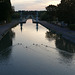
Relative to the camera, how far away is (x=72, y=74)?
10.4 m

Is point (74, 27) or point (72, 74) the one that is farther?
point (74, 27)

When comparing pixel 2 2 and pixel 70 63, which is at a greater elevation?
pixel 2 2

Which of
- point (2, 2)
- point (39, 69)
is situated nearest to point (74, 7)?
point (2, 2)

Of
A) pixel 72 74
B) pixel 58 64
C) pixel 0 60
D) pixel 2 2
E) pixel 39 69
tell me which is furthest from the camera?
pixel 2 2

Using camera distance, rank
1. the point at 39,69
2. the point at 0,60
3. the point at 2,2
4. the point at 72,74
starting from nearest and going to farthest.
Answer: the point at 72,74 → the point at 39,69 → the point at 0,60 → the point at 2,2

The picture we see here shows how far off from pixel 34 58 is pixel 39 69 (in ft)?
9.39

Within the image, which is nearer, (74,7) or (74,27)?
(74,27)

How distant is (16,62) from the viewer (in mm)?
12898

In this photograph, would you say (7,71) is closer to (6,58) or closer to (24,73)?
(24,73)

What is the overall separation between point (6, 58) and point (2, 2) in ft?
129

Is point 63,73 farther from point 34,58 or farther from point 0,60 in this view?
point 0,60

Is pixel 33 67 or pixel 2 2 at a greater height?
pixel 2 2

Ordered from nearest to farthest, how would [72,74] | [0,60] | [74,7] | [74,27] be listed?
1. [72,74]
2. [0,60]
3. [74,27]
4. [74,7]

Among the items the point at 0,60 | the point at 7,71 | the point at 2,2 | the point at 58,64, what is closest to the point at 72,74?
the point at 58,64
